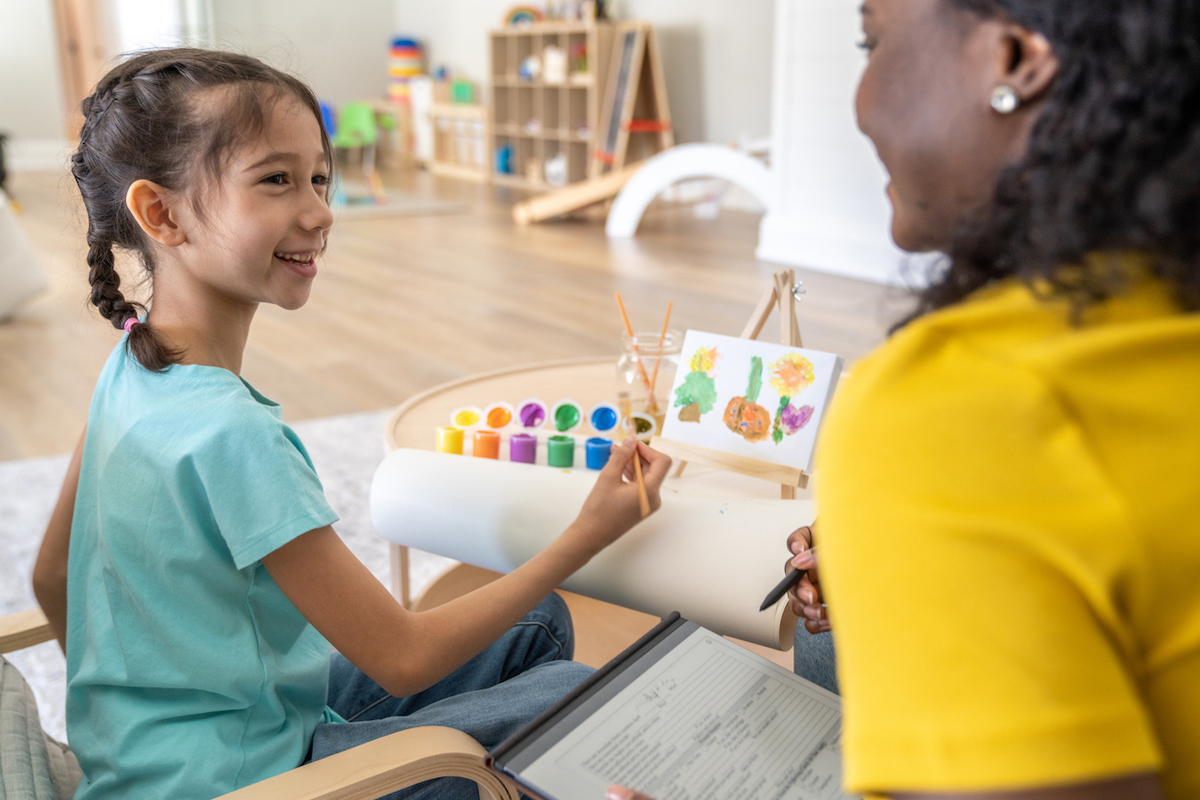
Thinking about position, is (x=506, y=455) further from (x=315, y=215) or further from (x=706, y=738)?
(x=706, y=738)

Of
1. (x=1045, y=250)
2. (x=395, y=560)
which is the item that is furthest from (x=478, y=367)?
(x=1045, y=250)

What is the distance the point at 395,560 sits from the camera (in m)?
1.35

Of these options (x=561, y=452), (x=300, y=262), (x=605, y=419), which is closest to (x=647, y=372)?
(x=605, y=419)

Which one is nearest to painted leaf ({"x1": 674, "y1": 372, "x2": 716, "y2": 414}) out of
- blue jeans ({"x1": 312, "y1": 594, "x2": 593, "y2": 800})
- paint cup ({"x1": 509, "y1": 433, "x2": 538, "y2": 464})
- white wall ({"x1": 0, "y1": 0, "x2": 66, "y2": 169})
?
paint cup ({"x1": 509, "y1": 433, "x2": 538, "y2": 464})

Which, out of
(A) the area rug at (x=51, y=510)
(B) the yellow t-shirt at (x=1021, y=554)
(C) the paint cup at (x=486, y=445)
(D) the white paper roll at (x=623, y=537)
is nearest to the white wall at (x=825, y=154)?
(A) the area rug at (x=51, y=510)

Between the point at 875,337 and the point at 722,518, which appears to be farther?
the point at 875,337

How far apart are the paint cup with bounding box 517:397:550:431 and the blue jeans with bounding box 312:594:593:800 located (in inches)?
13.3

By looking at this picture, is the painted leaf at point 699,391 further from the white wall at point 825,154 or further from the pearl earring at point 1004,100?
the white wall at point 825,154

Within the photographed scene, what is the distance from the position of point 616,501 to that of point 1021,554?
2.09ft

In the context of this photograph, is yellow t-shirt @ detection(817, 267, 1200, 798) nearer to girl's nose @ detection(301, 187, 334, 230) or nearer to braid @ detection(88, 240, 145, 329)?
girl's nose @ detection(301, 187, 334, 230)

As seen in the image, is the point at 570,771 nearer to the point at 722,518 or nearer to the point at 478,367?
the point at 722,518

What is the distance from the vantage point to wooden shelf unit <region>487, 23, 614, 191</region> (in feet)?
23.8

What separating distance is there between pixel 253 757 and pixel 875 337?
3.03 m

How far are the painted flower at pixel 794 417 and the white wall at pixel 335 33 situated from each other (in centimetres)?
1003
